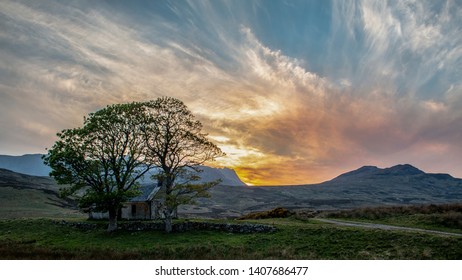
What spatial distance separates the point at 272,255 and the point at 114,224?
26.0m

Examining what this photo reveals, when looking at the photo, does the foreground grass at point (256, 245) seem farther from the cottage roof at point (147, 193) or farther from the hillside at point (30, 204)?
the hillside at point (30, 204)

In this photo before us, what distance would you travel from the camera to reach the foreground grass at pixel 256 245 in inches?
965

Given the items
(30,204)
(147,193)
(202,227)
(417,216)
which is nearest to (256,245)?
(202,227)

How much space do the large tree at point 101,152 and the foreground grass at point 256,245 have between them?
5196 mm

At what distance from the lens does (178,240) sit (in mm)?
35312

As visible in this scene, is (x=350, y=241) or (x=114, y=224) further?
(x=114, y=224)

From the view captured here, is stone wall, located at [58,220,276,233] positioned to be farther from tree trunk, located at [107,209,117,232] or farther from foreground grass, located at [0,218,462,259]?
foreground grass, located at [0,218,462,259]

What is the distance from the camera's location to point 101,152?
44594 millimetres

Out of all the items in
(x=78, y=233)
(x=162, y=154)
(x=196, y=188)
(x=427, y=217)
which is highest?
(x=162, y=154)

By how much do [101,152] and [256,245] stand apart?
85.3ft

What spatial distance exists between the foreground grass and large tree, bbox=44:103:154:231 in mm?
5196

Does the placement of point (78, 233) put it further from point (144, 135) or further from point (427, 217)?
point (427, 217)

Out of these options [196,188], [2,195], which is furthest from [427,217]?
[2,195]
